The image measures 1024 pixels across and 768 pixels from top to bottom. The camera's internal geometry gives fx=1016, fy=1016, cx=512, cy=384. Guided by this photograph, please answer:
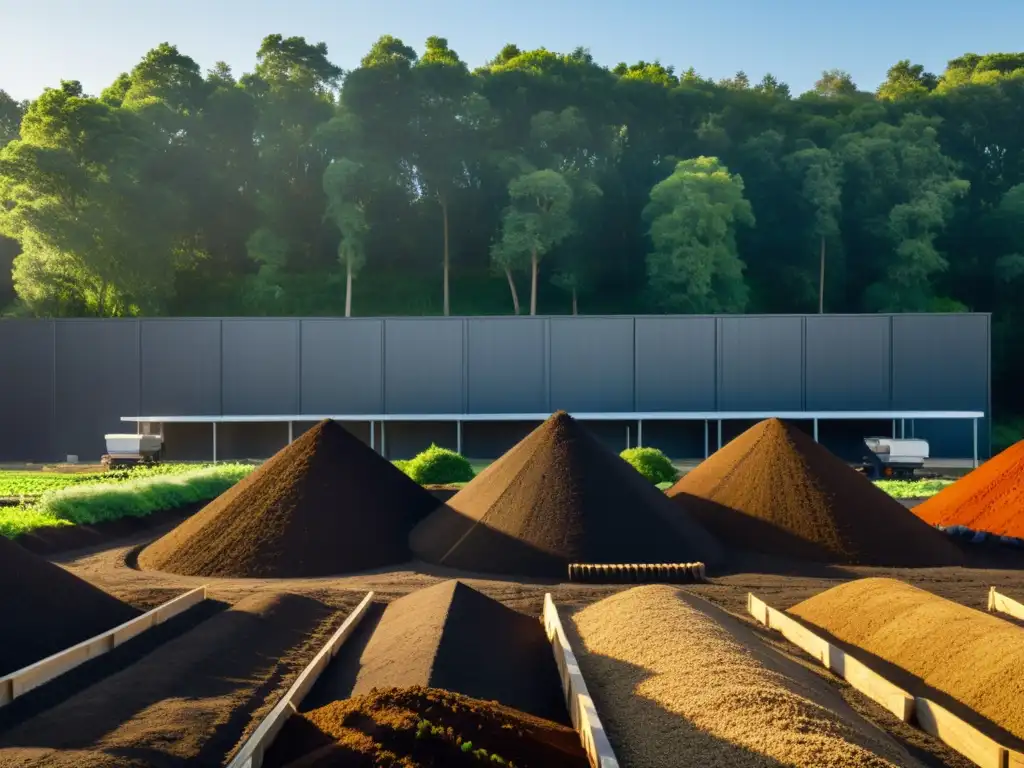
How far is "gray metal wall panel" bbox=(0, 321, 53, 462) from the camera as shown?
122 ft

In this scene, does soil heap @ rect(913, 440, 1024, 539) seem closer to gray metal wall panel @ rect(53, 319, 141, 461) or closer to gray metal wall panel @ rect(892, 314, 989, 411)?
gray metal wall panel @ rect(892, 314, 989, 411)

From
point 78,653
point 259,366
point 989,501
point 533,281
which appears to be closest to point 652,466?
point 989,501

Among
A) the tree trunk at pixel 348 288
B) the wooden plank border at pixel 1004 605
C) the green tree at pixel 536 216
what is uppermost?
the green tree at pixel 536 216

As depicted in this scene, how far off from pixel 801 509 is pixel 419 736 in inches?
484

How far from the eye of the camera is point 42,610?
10789mm

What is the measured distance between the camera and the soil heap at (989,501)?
62.8 ft

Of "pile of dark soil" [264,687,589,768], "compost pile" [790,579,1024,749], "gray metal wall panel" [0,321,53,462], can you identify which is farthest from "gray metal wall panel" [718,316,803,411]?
"pile of dark soil" [264,687,589,768]

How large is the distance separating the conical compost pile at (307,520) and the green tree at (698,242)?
118 feet

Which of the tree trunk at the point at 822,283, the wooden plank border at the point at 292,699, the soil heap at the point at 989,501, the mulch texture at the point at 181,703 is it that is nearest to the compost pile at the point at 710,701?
the wooden plank border at the point at 292,699

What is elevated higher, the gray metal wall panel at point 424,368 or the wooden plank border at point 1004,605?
the gray metal wall panel at point 424,368

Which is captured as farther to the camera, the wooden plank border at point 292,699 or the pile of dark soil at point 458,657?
the pile of dark soil at point 458,657

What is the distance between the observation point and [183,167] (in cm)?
5428

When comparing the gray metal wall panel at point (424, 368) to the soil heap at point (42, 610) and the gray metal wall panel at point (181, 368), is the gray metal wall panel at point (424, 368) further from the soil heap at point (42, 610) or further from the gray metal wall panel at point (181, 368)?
the soil heap at point (42, 610)

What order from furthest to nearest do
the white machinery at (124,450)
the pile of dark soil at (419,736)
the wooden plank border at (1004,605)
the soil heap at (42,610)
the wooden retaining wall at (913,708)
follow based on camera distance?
1. the white machinery at (124,450)
2. the wooden plank border at (1004,605)
3. the soil heap at (42,610)
4. the wooden retaining wall at (913,708)
5. the pile of dark soil at (419,736)
